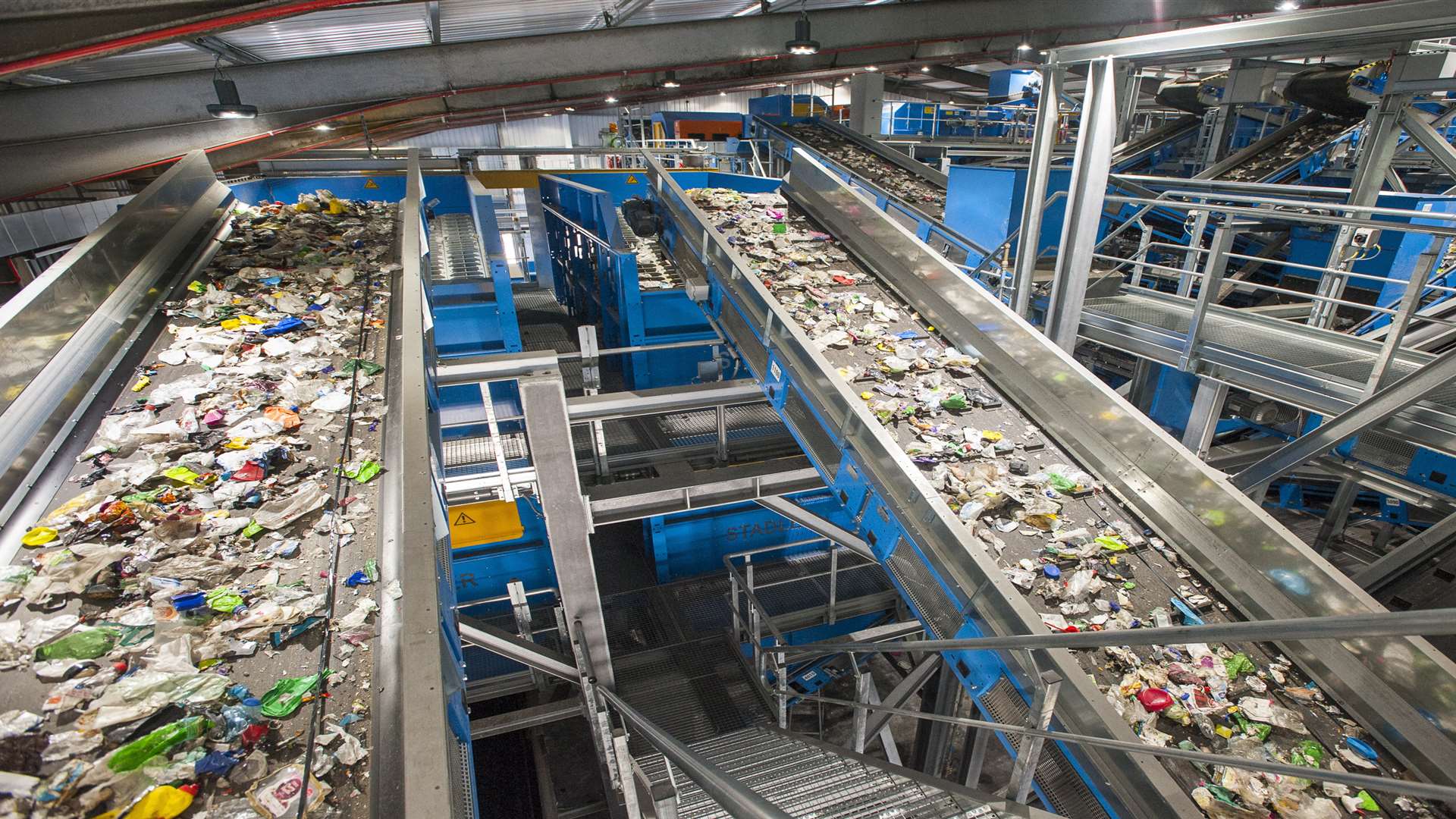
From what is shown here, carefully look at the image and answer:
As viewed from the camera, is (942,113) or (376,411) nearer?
(376,411)

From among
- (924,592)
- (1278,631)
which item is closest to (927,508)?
(924,592)

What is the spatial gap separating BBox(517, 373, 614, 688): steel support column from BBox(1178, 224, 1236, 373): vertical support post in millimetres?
3561

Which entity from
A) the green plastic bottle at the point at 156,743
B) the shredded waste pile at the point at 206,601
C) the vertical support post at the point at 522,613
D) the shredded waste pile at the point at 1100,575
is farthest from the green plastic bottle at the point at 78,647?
the vertical support post at the point at 522,613

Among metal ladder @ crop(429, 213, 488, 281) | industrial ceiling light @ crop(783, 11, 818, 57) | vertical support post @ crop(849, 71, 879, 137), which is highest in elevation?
industrial ceiling light @ crop(783, 11, 818, 57)

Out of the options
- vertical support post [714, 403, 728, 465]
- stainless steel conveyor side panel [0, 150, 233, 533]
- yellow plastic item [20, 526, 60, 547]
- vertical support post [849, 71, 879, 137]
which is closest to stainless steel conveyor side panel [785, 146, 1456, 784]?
vertical support post [714, 403, 728, 465]

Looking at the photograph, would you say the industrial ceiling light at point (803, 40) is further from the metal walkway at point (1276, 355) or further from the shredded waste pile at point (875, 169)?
the metal walkway at point (1276, 355)

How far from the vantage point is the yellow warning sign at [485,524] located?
4852 mm

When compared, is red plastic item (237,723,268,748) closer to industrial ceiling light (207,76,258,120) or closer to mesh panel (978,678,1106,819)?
mesh panel (978,678,1106,819)

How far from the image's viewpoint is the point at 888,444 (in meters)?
2.67

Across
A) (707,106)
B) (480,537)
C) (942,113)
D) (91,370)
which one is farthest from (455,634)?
(707,106)

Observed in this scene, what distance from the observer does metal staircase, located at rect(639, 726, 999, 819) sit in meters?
2.54

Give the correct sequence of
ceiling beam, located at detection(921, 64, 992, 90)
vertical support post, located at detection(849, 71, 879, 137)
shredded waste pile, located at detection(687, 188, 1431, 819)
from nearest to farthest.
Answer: shredded waste pile, located at detection(687, 188, 1431, 819) < vertical support post, located at detection(849, 71, 879, 137) < ceiling beam, located at detection(921, 64, 992, 90)

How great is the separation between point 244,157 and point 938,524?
29.9 ft

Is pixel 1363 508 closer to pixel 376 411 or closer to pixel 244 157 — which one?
pixel 376 411
